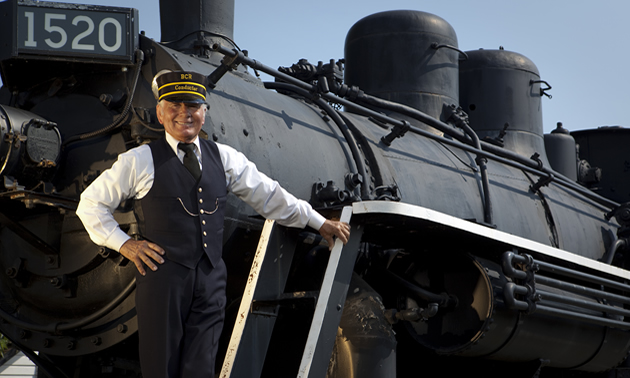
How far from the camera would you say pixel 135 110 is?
3.52m

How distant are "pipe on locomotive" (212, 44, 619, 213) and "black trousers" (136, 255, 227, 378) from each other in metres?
1.34

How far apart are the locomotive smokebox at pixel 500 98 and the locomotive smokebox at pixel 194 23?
10.7ft

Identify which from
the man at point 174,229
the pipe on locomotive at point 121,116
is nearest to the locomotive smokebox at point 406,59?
the pipe on locomotive at point 121,116

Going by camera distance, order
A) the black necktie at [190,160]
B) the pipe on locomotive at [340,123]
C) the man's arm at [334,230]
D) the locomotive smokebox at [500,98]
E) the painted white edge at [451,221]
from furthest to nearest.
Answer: the locomotive smokebox at [500,98]
the pipe on locomotive at [340,123]
the painted white edge at [451,221]
the man's arm at [334,230]
the black necktie at [190,160]

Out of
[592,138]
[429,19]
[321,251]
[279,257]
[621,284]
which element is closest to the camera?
[279,257]

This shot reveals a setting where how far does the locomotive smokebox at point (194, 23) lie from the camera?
451cm

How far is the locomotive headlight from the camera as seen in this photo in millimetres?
3334

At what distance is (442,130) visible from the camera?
18.8 ft

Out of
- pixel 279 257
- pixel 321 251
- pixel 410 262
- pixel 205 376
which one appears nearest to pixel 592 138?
pixel 410 262

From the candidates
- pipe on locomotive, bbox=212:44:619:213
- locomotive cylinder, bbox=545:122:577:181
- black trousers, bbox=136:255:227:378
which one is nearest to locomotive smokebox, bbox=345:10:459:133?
pipe on locomotive, bbox=212:44:619:213

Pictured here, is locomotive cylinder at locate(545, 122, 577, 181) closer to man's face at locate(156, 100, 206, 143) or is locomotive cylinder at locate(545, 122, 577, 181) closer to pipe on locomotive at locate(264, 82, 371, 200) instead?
pipe on locomotive at locate(264, 82, 371, 200)

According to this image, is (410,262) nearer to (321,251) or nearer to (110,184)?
(321,251)

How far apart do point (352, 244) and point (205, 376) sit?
37.3 inches

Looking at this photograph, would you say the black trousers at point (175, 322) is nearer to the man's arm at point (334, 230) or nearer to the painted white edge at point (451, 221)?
the man's arm at point (334, 230)
